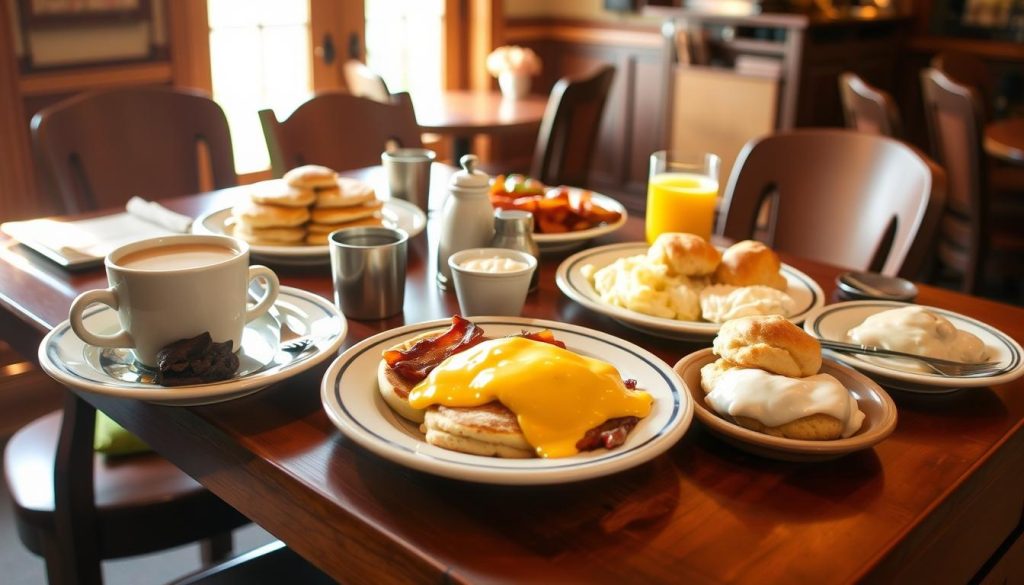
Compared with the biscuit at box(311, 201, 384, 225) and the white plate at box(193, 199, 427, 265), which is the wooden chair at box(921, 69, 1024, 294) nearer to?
the white plate at box(193, 199, 427, 265)

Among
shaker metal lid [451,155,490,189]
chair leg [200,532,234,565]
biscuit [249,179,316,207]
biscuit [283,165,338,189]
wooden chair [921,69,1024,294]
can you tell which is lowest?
chair leg [200,532,234,565]

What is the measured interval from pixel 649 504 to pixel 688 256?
0.48m

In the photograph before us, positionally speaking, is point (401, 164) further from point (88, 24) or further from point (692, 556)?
point (88, 24)

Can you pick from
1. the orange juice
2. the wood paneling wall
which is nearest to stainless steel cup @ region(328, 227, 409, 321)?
the orange juice

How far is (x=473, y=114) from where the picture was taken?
3537 millimetres

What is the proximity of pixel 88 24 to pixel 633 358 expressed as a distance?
8.99ft

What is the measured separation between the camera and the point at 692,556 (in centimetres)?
73

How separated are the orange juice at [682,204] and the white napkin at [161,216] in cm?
77

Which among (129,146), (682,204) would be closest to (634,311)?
(682,204)

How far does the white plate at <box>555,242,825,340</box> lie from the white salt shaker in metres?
0.13

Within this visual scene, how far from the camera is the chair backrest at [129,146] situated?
2018 millimetres

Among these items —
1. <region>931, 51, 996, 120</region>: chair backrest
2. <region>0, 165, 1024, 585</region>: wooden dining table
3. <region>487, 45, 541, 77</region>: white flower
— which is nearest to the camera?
<region>0, 165, 1024, 585</region>: wooden dining table

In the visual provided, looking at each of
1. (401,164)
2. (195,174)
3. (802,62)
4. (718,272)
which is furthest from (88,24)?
(802,62)

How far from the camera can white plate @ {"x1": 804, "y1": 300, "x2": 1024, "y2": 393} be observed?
3.21 feet
